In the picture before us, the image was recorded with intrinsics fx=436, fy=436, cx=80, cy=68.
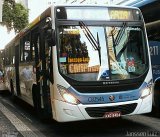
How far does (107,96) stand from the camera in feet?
29.5

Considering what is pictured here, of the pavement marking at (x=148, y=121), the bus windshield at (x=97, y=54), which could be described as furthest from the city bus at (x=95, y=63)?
the pavement marking at (x=148, y=121)

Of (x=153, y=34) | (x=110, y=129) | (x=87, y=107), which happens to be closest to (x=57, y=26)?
(x=87, y=107)

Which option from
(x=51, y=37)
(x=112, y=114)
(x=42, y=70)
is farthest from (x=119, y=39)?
(x=42, y=70)

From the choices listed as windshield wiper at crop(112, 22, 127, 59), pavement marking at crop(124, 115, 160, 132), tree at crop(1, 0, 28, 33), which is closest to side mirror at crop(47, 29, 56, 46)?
windshield wiper at crop(112, 22, 127, 59)

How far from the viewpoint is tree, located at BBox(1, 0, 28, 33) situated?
104 feet

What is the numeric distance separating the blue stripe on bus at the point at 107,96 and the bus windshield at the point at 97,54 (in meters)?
0.31

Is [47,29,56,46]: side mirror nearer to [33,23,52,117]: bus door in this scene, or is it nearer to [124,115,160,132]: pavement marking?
[33,23,52,117]: bus door

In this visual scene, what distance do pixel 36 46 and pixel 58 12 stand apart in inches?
79.5

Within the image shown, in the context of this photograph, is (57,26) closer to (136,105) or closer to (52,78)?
(52,78)

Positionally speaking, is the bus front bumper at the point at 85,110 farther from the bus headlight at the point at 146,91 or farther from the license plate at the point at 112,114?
the bus headlight at the point at 146,91

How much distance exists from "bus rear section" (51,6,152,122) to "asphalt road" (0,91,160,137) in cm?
53

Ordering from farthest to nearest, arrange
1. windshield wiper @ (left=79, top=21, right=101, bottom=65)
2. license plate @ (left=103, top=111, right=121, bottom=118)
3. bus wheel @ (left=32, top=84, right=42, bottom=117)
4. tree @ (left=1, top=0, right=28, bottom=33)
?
tree @ (left=1, top=0, right=28, bottom=33), bus wheel @ (left=32, top=84, right=42, bottom=117), windshield wiper @ (left=79, top=21, right=101, bottom=65), license plate @ (left=103, top=111, right=121, bottom=118)

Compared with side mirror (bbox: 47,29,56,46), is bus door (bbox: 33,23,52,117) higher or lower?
lower

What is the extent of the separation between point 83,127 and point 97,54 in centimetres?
208
